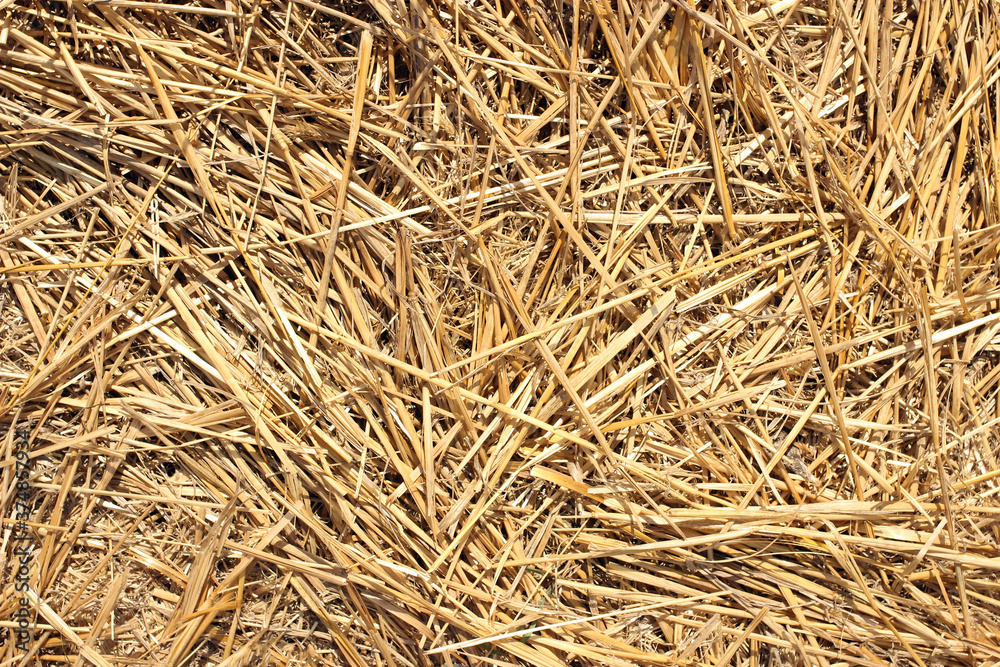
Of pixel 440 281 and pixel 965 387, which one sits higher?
pixel 440 281

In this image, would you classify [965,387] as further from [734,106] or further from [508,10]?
[508,10]

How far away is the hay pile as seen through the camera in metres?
1.02

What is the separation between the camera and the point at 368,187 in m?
1.05

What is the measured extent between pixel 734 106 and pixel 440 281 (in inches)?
24.6

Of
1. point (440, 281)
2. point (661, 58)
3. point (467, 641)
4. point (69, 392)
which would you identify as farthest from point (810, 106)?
point (69, 392)

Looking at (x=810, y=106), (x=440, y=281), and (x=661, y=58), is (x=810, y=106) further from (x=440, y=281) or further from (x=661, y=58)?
(x=440, y=281)

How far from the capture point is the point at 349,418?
103cm

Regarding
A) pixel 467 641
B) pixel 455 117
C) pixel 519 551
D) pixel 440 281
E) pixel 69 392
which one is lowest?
pixel 467 641

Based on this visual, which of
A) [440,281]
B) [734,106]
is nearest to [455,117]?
[440,281]

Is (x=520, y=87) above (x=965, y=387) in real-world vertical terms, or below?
above

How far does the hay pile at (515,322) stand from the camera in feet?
3.34

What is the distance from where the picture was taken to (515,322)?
103 centimetres

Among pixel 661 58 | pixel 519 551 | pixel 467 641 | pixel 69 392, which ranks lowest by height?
pixel 467 641

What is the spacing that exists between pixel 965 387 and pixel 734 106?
677mm
